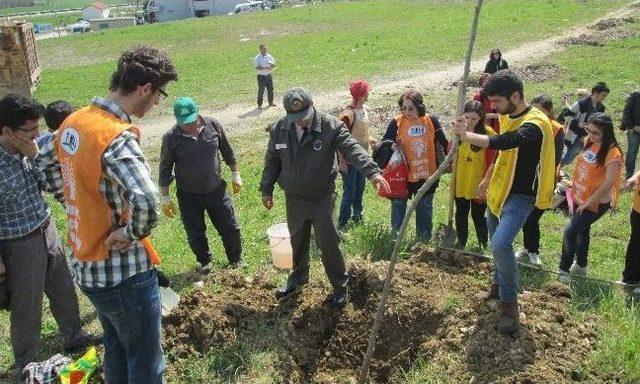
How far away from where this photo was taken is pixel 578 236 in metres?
5.46

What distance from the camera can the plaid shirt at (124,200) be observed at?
2.79m

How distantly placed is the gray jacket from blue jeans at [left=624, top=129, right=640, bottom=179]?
18.2 ft

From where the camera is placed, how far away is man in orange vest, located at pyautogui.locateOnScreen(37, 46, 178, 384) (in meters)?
2.81

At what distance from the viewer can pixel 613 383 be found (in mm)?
3639

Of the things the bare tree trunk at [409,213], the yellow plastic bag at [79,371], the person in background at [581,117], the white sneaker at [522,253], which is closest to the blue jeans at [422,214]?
the white sneaker at [522,253]

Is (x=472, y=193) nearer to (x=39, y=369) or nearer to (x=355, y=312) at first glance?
(x=355, y=312)

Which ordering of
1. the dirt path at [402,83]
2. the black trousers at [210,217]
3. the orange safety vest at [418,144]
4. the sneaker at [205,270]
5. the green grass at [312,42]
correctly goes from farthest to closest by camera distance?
the green grass at [312,42]
the dirt path at [402,83]
the sneaker at [205,270]
the orange safety vest at [418,144]
the black trousers at [210,217]

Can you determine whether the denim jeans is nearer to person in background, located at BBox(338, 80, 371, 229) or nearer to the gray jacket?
the gray jacket

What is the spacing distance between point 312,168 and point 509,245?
1580mm

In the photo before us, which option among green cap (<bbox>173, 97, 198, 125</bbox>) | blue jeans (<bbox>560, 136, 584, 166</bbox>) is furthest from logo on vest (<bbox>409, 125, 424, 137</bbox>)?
blue jeans (<bbox>560, 136, 584, 166</bbox>)

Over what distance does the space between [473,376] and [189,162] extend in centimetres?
324

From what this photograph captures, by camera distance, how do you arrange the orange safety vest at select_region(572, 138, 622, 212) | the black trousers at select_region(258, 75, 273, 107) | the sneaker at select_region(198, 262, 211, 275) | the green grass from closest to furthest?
the orange safety vest at select_region(572, 138, 622, 212) < the sneaker at select_region(198, 262, 211, 275) < the black trousers at select_region(258, 75, 273, 107) < the green grass

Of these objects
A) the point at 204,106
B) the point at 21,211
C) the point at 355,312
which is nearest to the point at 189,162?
the point at 21,211

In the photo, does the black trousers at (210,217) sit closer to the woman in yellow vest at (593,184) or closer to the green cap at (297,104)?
the green cap at (297,104)
